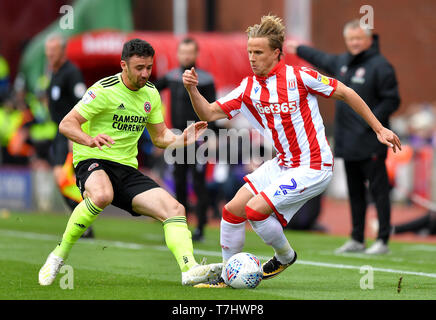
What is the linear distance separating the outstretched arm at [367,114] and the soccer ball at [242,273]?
4.54 ft

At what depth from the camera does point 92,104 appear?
7121 millimetres

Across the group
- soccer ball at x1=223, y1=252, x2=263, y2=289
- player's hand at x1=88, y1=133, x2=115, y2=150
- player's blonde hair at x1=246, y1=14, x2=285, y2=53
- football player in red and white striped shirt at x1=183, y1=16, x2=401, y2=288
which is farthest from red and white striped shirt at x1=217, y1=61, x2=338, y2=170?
player's hand at x1=88, y1=133, x2=115, y2=150

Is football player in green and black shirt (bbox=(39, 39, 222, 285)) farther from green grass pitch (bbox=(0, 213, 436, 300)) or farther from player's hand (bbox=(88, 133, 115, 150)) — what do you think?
green grass pitch (bbox=(0, 213, 436, 300))

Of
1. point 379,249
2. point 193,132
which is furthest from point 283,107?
point 379,249

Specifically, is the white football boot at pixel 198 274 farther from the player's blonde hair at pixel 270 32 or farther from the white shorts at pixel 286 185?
the player's blonde hair at pixel 270 32

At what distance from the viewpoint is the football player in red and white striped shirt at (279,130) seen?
22.9ft

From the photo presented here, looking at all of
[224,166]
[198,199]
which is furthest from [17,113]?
[198,199]

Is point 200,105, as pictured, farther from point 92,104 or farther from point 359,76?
point 359,76

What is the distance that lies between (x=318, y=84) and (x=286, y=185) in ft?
2.74

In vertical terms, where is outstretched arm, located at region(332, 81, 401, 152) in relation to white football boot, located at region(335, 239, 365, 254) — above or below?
above

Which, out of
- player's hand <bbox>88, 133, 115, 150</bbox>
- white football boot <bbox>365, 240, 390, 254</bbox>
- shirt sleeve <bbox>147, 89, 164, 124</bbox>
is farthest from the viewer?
white football boot <bbox>365, 240, 390, 254</bbox>

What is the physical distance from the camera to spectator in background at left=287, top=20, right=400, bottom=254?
33.0 ft

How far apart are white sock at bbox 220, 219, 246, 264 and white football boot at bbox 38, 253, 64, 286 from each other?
132 centimetres
